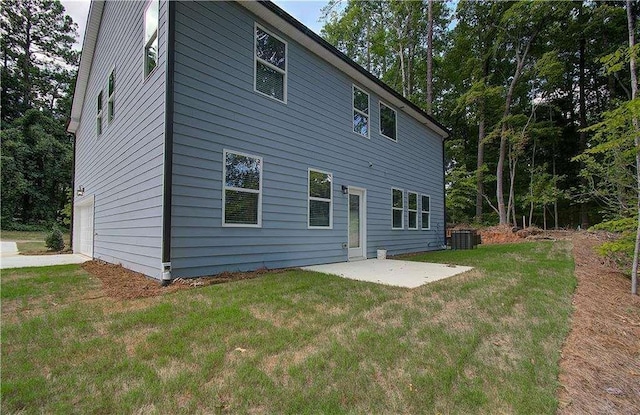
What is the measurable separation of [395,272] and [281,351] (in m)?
4.34

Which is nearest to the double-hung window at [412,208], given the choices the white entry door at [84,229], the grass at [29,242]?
the white entry door at [84,229]

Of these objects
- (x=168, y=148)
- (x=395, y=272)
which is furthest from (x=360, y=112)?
(x=168, y=148)

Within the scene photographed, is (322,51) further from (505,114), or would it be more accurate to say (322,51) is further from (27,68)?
(27,68)

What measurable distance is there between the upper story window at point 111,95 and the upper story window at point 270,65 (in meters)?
4.01

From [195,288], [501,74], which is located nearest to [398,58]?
[501,74]

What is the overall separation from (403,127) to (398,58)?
12.2 metres

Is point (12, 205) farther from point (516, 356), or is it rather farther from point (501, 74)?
point (501, 74)

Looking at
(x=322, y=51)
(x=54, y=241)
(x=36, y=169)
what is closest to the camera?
(x=322, y=51)

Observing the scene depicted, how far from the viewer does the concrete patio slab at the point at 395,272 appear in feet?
18.3

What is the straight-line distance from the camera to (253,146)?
19.9ft

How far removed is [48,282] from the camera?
5.04 m

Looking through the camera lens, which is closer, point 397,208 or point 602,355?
point 602,355

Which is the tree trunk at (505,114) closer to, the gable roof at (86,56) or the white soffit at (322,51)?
the white soffit at (322,51)

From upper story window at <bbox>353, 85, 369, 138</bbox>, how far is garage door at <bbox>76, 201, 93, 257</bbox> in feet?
28.1
